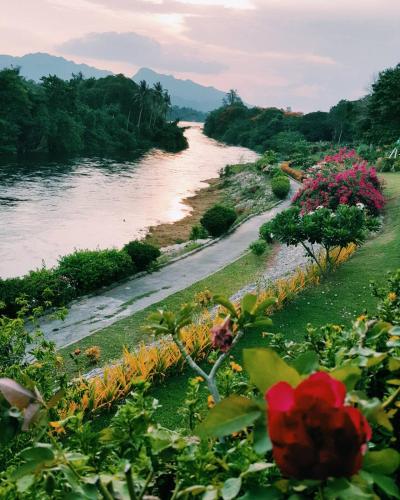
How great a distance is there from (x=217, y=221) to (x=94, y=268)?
783cm

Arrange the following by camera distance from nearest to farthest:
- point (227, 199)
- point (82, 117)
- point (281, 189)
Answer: point (281, 189) < point (227, 199) < point (82, 117)

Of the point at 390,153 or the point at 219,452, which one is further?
the point at 390,153

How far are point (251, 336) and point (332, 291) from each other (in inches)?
117

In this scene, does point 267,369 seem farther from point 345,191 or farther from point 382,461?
point 345,191

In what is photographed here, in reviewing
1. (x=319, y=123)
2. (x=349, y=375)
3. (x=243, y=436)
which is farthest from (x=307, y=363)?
(x=319, y=123)

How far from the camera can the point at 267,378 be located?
3.35 feet

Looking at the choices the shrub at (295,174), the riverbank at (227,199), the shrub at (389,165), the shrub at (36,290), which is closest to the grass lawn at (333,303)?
the shrub at (36,290)

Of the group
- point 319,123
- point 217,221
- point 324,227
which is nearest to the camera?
point 324,227

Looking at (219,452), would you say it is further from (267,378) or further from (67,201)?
(67,201)

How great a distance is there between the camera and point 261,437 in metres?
1.02

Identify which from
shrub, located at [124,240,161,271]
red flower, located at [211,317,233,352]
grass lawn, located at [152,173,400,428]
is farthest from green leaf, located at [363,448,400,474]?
shrub, located at [124,240,161,271]

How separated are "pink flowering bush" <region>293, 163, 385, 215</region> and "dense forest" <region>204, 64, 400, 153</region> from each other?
1643 centimetres

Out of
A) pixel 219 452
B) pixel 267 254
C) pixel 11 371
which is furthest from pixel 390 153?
pixel 219 452

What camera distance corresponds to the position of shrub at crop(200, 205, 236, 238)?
67.9 ft
